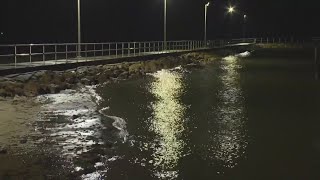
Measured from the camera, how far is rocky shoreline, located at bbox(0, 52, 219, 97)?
65.4ft

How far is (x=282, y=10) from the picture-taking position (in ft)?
609

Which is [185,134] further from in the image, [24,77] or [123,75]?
[123,75]

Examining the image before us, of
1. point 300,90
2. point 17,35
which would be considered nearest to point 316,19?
point 17,35

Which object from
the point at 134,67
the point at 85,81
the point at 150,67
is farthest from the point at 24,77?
the point at 150,67

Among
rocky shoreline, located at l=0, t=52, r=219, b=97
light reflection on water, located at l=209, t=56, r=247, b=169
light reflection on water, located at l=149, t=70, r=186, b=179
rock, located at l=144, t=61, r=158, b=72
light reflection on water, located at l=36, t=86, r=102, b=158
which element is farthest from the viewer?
rock, located at l=144, t=61, r=158, b=72

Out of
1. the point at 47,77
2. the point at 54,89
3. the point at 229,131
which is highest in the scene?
the point at 47,77

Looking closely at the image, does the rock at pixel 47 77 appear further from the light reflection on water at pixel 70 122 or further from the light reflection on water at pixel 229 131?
the light reflection on water at pixel 229 131

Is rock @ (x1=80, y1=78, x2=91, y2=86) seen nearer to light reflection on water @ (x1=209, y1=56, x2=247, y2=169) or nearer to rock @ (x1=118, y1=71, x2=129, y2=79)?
rock @ (x1=118, y1=71, x2=129, y2=79)

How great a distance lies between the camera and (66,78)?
24406 mm

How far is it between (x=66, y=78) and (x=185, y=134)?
1316 cm

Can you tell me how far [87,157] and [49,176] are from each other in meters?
1.36

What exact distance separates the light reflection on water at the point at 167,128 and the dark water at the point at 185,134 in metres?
0.02

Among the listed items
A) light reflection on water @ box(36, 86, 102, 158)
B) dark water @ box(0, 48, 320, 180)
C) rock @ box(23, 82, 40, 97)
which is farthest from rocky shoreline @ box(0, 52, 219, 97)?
dark water @ box(0, 48, 320, 180)

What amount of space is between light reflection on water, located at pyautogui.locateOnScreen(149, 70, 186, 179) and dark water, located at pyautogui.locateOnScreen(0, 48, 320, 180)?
2 cm
